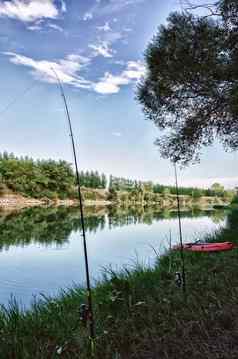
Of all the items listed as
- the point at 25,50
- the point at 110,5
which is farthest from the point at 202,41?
the point at 25,50

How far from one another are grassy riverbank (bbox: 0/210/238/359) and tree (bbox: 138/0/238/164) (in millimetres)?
5194

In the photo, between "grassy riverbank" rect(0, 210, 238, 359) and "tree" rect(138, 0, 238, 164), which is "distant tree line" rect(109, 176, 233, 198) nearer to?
"tree" rect(138, 0, 238, 164)

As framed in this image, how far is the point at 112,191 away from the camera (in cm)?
12962

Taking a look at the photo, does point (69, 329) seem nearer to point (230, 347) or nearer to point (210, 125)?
point (230, 347)

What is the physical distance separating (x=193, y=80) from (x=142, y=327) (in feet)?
27.7

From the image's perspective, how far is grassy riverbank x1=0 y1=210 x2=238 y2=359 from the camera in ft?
10.4

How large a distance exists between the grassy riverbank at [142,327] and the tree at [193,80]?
5194mm

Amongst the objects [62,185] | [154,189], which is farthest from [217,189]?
[62,185]

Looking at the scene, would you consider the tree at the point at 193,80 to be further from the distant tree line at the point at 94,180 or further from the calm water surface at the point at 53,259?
the distant tree line at the point at 94,180

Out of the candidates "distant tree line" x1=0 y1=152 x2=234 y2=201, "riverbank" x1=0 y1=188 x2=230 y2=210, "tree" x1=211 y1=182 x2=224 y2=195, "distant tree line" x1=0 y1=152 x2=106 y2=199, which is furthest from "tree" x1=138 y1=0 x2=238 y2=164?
"tree" x1=211 y1=182 x2=224 y2=195

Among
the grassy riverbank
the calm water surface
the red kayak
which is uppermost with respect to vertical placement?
the grassy riverbank

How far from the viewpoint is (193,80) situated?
10859 mm

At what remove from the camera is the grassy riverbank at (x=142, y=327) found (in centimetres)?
316

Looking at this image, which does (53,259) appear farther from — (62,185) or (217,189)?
(217,189)
